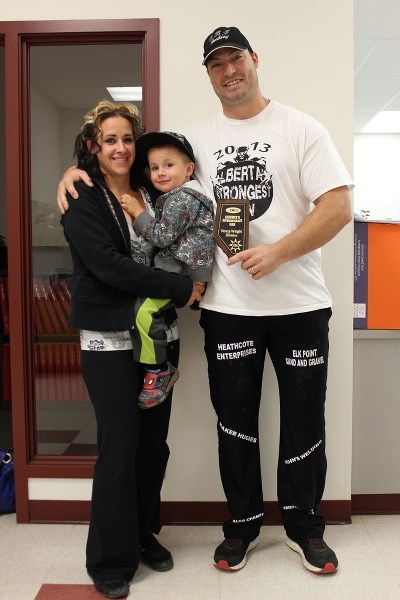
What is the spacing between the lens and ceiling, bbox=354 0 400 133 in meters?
4.39

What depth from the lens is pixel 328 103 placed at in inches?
85.7

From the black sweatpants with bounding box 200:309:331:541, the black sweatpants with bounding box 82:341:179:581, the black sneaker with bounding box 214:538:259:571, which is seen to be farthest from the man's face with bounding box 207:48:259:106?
the black sneaker with bounding box 214:538:259:571

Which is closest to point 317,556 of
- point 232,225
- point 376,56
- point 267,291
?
point 267,291

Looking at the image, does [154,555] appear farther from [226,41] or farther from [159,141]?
[226,41]

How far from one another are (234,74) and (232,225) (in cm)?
50

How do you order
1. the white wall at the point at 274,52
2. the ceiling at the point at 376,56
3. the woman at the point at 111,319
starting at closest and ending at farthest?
the woman at the point at 111,319
the white wall at the point at 274,52
the ceiling at the point at 376,56

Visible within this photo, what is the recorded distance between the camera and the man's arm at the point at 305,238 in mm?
1746

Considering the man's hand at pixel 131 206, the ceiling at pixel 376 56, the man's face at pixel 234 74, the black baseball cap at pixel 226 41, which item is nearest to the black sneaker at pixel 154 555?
the man's hand at pixel 131 206

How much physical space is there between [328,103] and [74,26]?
1064 millimetres

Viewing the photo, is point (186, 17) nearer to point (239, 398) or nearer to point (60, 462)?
point (239, 398)

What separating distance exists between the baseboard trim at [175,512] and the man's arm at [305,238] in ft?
3.68

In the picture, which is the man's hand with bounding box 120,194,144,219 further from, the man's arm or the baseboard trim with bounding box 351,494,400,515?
the baseboard trim with bounding box 351,494,400,515

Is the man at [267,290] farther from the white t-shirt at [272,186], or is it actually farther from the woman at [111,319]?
the woman at [111,319]

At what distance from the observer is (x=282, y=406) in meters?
2.00
